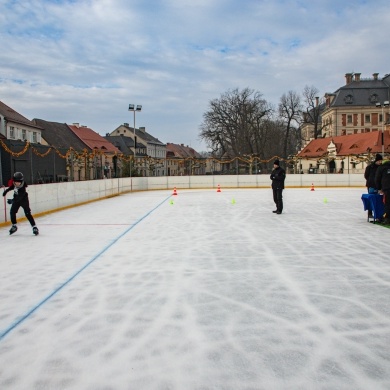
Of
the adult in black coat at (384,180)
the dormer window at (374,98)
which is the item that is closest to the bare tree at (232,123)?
A: the dormer window at (374,98)

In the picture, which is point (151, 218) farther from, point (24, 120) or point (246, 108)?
point (246, 108)

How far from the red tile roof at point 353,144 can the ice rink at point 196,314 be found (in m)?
48.1

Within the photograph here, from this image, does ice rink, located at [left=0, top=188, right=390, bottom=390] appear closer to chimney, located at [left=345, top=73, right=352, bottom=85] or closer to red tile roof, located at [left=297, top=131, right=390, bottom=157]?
red tile roof, located at [left=297, top=131, right=390, bottom=157]

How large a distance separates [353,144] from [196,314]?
5833 cm

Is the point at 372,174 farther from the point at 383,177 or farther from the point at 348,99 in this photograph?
the point at 348,99

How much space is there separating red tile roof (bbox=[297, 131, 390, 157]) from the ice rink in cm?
4808

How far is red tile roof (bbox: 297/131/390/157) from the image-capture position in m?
53.5

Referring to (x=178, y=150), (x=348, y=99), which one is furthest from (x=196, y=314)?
(x=178, y=150)

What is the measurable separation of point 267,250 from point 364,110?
74.8 metres

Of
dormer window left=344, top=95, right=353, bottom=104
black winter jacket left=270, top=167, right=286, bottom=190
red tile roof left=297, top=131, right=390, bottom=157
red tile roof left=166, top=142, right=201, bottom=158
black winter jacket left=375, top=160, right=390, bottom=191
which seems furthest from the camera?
red tile roof left=166, top=142, right=201, bottom=158

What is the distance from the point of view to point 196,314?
4.00 meters

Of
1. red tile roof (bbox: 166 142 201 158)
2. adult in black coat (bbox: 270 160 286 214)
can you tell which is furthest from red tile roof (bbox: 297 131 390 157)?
red tile roof (bbox: 166 142 201 158)

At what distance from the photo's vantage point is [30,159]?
14766mm

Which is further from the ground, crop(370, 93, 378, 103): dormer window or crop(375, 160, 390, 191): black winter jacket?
crop(370, 93, 378, 103): dormer window
